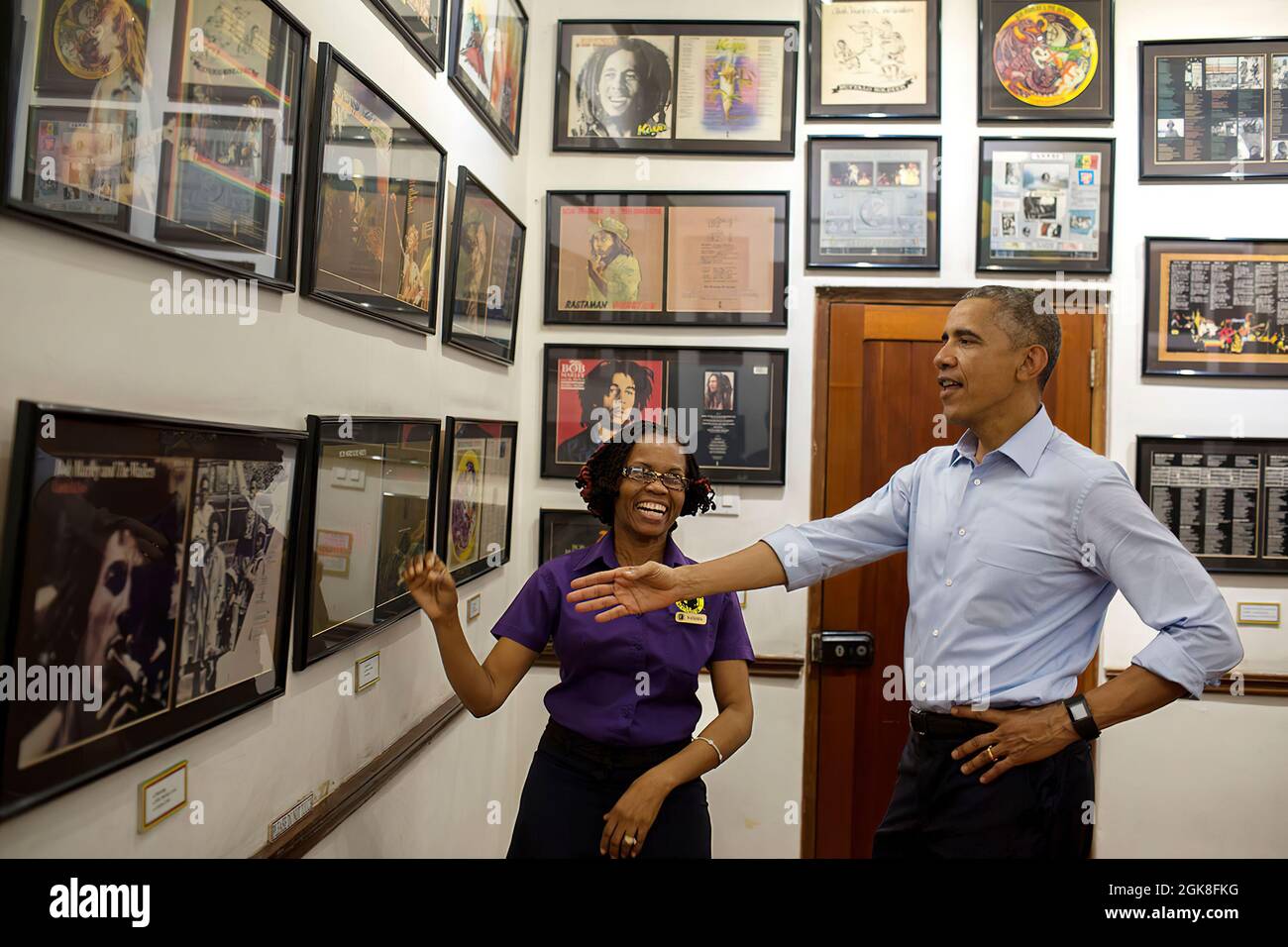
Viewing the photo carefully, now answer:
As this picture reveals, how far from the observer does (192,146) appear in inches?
47.2

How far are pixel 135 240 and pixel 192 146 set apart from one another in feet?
0.66

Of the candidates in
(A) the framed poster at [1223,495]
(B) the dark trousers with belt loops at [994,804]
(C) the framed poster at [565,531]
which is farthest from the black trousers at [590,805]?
(A) the framed poster at [1223,495]

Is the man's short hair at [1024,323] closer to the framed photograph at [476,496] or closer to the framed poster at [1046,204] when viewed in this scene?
the framed poster at [1046,204]

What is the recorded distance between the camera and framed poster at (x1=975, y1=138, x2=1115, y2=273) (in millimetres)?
3051

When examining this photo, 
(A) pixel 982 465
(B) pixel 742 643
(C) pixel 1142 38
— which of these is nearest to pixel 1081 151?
(C) pixel 1142 38

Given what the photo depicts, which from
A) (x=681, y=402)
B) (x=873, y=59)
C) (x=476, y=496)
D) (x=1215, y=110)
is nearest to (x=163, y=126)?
(x=476, y=496)

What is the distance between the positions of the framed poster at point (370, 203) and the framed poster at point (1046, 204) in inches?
80.7

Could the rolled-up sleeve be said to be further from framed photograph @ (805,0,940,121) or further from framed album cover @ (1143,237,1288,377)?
framed photograph @ (805,0,940,121)

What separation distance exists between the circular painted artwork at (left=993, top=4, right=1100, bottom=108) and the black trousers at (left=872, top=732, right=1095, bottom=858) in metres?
2.48

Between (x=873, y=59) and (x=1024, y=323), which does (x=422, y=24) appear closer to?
(x=1024, y=323)

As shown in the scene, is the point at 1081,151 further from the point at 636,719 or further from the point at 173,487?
A: the point at 173,487

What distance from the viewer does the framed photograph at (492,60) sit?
2297 mm

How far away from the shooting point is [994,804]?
1697 mm
